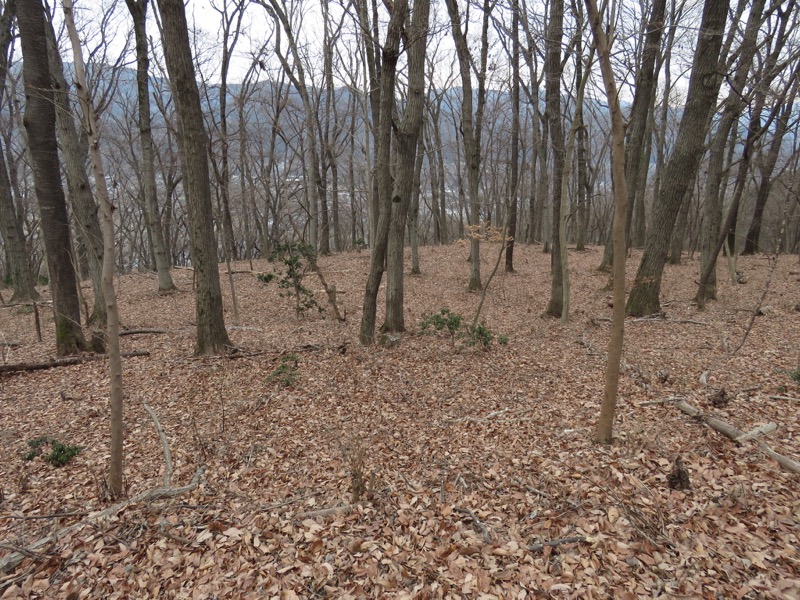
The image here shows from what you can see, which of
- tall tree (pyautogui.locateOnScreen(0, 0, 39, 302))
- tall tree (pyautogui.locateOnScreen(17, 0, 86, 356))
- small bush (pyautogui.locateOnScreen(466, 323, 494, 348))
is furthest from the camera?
tall tree (pyautogui.locateOnScreen(0, 0, 39, 302))

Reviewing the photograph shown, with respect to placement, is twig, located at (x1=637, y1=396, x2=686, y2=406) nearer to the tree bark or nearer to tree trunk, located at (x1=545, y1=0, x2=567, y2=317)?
the tree bark

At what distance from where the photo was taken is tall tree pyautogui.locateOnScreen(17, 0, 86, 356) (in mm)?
6168

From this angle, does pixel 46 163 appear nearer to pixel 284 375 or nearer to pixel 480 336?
pixel 284 375

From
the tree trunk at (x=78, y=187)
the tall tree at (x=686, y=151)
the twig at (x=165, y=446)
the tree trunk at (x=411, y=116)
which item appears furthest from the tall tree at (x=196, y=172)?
the tall tree at (x=686, y=151)

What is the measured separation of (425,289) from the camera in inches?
512

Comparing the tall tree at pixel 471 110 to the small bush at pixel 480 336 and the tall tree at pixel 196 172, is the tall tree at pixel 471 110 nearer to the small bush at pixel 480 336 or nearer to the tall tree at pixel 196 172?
the small bush at pixel 480 336

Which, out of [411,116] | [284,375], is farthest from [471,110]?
[284,375]

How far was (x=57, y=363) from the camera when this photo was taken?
671 cm

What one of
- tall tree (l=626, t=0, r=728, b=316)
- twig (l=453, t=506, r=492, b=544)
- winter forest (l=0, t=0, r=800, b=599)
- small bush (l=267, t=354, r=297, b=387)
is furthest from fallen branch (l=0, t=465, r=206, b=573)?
tall tree (l=626, t=0, r=728, b=316)

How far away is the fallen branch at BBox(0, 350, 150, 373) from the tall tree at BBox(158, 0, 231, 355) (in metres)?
1.51

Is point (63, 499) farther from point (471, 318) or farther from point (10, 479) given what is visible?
point (471, 318)

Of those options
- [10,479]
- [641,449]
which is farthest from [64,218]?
[641,449]

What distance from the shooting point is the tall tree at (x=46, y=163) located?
6.17 meters

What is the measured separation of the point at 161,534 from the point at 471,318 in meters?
7.73
